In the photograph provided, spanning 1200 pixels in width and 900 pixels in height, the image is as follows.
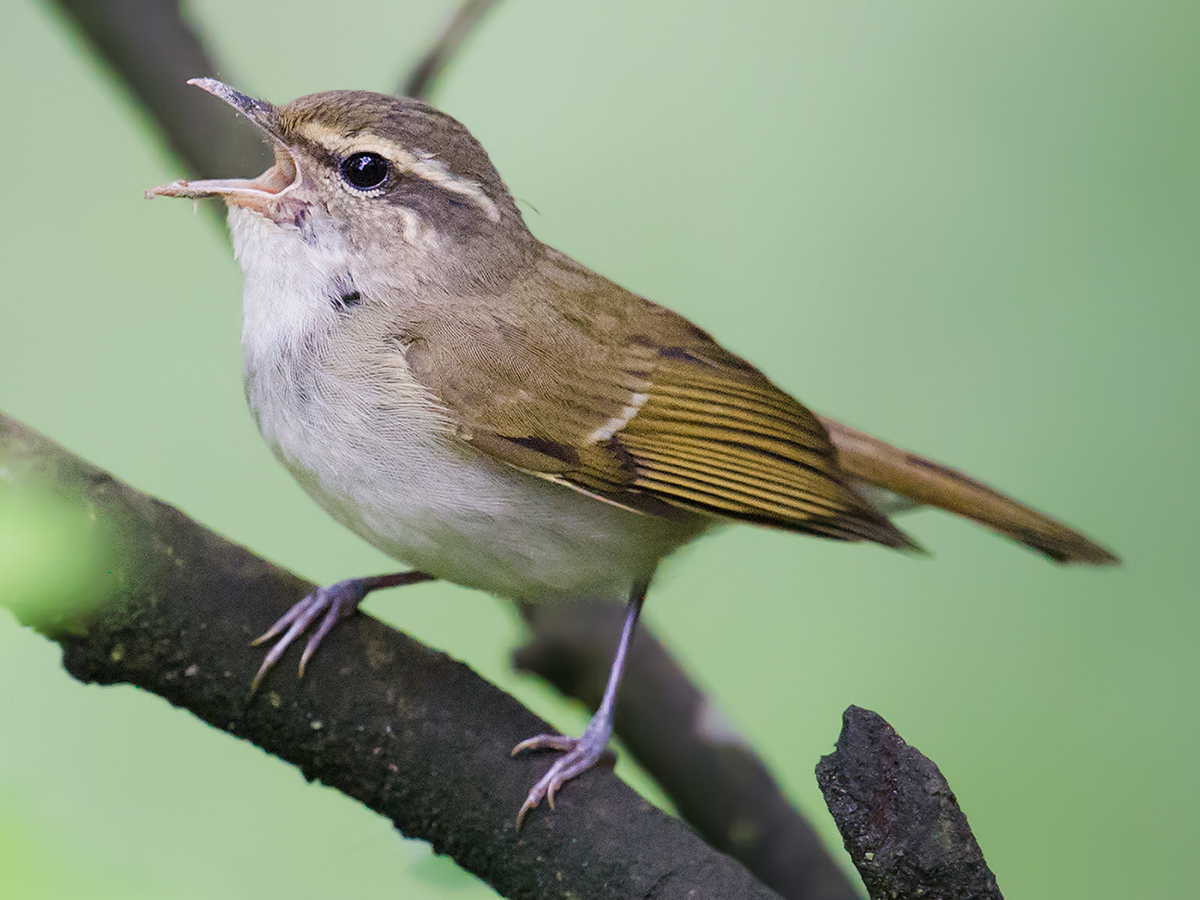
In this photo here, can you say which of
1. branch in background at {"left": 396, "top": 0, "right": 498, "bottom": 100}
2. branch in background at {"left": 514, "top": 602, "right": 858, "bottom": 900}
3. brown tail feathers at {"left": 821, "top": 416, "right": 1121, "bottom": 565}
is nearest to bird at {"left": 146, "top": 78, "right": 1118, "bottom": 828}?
brown tail feathers at {"left": 821, "top": 416, "right": 1121, "bottom": 565}

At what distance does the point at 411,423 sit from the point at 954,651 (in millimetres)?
2393

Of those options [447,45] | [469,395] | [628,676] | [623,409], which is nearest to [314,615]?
[469,395]

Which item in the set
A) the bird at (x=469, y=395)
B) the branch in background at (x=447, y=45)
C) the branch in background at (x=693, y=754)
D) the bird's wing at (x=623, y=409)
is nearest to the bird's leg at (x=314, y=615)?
the bird at (x=469, y=395)

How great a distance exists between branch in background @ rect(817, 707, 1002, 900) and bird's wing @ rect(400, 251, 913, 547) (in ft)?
2.58

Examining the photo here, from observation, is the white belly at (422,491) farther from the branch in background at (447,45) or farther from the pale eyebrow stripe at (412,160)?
the branch in background at (447,45)

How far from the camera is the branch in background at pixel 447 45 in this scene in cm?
289

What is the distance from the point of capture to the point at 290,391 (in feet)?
7.32

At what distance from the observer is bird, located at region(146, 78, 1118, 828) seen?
219cm

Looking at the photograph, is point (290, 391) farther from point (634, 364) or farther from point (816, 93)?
point (816, 93)

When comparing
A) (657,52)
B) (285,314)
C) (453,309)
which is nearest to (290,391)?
(285,314)

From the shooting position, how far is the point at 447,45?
2.91 meters

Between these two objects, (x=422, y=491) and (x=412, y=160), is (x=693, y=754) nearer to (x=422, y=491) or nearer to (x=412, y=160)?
(x=422, y=491)

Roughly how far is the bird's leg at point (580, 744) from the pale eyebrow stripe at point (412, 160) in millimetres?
882

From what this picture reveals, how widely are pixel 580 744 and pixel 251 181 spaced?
127 centimetres
